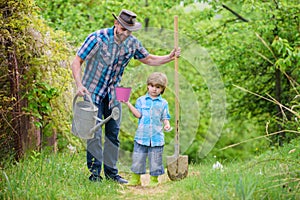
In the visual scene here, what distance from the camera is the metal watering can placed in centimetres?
519

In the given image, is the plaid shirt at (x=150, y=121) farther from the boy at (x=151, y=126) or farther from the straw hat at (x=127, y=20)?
the straw hat at (x=127, y=20)

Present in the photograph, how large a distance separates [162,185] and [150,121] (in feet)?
2.28

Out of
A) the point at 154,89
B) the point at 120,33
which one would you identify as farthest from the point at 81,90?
the point at 154,89

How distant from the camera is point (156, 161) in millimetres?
5832

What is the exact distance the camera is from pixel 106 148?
19.1 feet

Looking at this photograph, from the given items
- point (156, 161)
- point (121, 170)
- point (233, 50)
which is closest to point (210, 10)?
point (233, 50)

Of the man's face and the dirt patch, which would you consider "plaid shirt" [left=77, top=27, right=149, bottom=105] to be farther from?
the dirt patch

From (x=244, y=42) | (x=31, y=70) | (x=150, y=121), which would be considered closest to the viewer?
(x=150, y=121)

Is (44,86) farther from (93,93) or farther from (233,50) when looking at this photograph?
(233,50)

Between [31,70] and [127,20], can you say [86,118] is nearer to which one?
[127,20]

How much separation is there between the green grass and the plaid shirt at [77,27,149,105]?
87 centimetres

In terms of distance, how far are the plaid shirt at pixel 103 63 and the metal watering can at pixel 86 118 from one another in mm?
242

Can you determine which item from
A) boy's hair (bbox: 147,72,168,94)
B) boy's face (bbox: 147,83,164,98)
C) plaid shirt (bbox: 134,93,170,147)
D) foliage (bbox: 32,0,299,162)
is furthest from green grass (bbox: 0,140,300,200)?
foliage (bbox: 32,0,299,162)

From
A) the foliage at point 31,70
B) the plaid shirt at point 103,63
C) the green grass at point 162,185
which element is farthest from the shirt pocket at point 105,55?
the green grass at point 162,185
